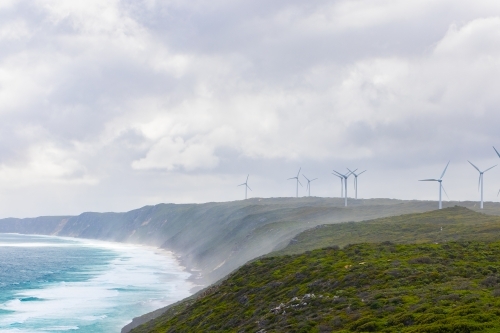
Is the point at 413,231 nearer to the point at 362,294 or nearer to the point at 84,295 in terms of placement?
the point at 362,294

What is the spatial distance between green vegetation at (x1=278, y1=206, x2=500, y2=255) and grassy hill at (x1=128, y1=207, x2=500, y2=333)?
9.20m

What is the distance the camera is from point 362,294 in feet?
131

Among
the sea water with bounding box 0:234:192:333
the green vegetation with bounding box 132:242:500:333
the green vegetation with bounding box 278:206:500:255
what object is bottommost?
the sea water with bounding box 0:234:192:333

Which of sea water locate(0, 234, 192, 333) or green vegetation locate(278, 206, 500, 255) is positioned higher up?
green vegetation locate(278, 206, 500, 255)

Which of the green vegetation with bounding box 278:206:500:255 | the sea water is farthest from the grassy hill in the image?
the sea water

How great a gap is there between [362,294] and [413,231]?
196ft

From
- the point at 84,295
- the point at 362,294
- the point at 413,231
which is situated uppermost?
the point at 413,231

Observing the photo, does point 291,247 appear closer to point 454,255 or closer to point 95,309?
point 95,309

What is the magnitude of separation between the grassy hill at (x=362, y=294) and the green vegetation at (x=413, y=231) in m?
9.20

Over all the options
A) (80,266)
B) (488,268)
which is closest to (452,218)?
(488,268)

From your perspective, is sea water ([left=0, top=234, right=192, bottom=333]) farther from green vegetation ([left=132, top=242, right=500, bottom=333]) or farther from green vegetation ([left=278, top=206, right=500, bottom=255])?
green vegetation ([left=132, top=242, right=500, bottom=333])

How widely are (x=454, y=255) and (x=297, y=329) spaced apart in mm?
21711

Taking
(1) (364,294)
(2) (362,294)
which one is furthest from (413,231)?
(1) (364,294)

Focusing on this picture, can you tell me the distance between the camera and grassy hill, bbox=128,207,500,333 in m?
31.3
